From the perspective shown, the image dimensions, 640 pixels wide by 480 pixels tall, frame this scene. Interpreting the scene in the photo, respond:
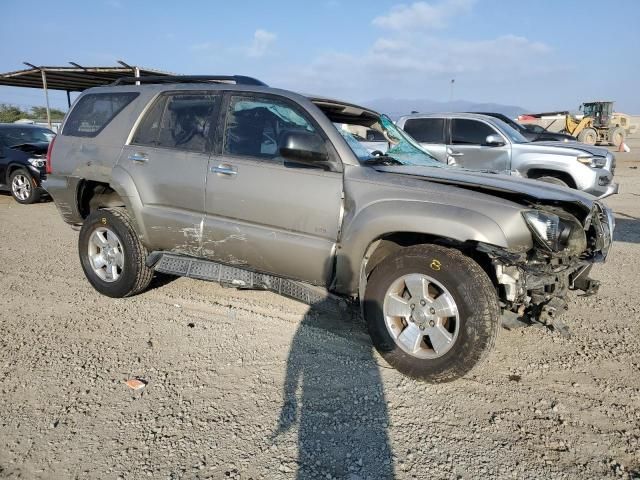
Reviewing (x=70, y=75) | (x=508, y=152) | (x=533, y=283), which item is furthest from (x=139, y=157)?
(x=70, y=75)

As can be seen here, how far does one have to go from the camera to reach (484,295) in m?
2.95

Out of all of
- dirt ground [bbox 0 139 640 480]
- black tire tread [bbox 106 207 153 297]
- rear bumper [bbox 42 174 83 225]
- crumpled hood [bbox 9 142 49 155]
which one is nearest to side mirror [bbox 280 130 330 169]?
dirt ground [bbox 0 139 640 480]

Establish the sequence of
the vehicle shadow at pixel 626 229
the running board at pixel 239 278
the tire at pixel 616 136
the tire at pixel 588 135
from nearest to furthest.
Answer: the running board at pixel 239 278, the vehicle shadow at pixel 626 229, the tire at pixel 588 135, the tire at pixel 616 136

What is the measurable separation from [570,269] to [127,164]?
12.2ft

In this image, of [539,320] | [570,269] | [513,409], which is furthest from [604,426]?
[570,269]

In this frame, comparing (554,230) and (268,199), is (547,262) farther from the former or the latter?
(268,199)

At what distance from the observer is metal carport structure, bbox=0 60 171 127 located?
1510 cm

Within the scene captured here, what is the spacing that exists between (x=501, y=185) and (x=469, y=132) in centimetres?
652

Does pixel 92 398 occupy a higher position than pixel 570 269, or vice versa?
pixel 570 269

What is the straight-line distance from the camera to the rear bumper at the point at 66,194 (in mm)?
4754

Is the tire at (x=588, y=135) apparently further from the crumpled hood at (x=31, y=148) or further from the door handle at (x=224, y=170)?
the door handle at (x=224, y=170)

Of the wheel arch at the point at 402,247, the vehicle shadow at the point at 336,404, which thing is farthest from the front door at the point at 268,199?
the vehicle shadow at the point at 336,404

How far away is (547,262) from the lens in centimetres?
313

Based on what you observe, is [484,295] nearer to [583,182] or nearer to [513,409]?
[513,409]
